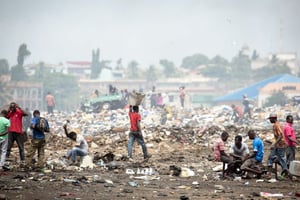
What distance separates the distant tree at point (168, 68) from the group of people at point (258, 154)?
7729 centimetres

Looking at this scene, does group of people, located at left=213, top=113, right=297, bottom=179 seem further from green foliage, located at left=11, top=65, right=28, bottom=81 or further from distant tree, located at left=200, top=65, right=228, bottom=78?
distant tree, located at left=200, top=65, right=228, bottom=78

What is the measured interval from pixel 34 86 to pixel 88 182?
177 feet

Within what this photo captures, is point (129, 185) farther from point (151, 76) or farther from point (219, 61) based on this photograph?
point (219, 61)

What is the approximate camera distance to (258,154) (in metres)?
12.0

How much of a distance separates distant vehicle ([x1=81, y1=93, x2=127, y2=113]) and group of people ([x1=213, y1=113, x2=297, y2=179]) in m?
22.0

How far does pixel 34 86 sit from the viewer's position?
63.8 meters

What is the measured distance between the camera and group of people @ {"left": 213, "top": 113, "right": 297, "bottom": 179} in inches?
470

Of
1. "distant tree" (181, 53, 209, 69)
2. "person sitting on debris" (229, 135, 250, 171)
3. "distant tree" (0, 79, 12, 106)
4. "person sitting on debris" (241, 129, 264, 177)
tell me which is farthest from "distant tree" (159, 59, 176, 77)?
"person sitting on debris" (241, 129, 264, 177)

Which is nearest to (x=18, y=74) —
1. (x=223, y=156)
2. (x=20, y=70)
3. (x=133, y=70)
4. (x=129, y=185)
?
(x=20, y=70)

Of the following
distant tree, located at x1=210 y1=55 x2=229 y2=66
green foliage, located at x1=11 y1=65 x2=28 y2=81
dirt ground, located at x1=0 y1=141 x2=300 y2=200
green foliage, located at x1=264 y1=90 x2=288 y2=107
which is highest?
distant tree, located at x1=210 y1=55 x2=229 y2=66

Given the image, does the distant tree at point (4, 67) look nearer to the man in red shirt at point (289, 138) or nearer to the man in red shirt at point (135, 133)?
the man in red shirt at point (135, 133)

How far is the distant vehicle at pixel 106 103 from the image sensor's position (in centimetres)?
3425

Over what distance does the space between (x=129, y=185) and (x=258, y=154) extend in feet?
8.71

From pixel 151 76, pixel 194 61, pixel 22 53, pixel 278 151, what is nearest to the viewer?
pixel 278 151
